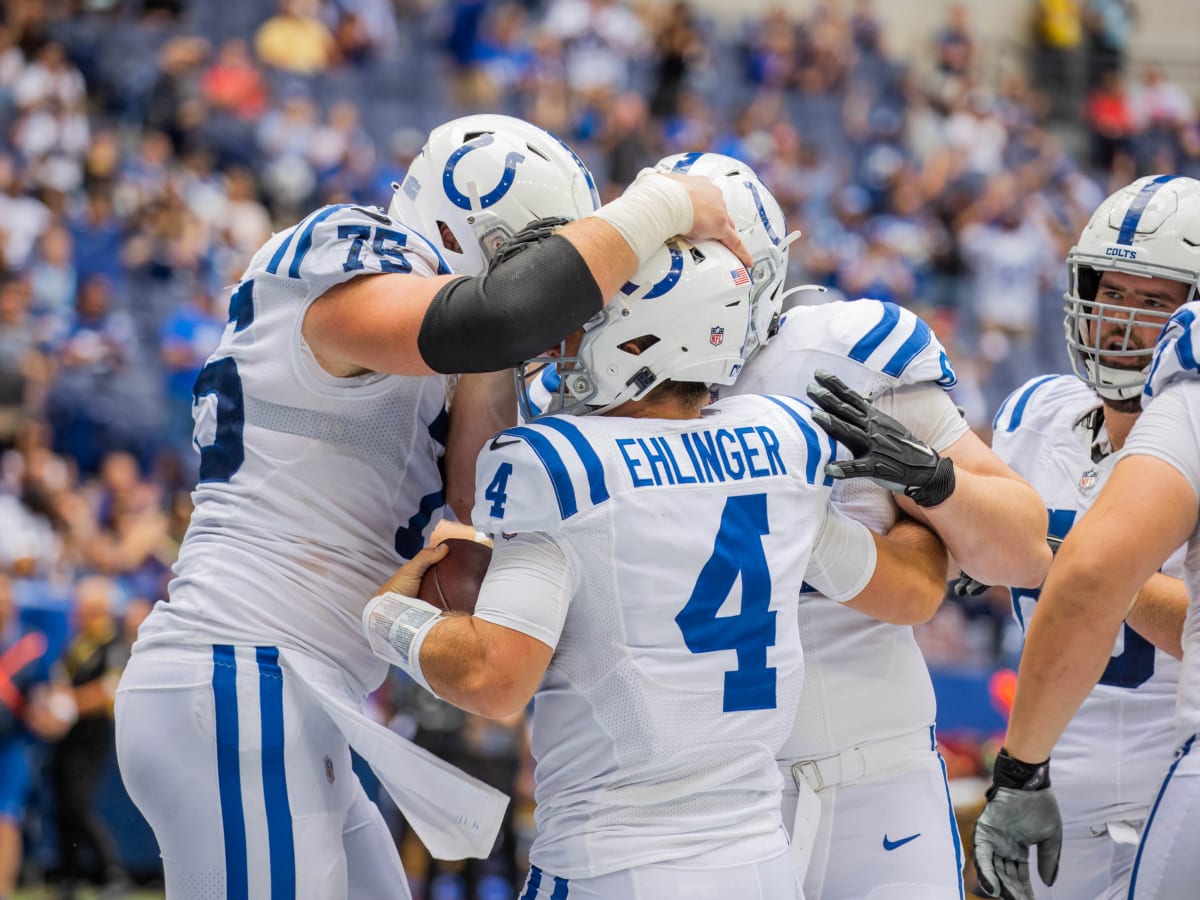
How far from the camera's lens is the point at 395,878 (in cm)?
340

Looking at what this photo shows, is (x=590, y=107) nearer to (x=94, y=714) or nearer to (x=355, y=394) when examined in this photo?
(x=94, y=714)

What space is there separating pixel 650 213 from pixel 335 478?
0.88 m

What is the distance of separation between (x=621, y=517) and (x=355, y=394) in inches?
28.1

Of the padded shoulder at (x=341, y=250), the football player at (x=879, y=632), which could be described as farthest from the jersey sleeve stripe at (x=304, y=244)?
the football player at (x=879, y=632)

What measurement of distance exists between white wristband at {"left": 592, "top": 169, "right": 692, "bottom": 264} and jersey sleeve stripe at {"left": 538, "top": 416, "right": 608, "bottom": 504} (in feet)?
1.32

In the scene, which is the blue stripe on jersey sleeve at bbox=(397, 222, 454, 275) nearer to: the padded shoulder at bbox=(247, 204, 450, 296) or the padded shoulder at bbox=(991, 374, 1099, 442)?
the padded shoulder at bbox=(247, 204, 450, 296)

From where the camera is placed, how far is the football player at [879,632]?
328cm

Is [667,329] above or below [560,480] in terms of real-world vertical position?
above

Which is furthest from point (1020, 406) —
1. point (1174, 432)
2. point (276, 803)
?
point (276, 803)

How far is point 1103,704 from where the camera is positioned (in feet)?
12.5

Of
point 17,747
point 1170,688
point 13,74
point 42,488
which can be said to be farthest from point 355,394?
point 13,74

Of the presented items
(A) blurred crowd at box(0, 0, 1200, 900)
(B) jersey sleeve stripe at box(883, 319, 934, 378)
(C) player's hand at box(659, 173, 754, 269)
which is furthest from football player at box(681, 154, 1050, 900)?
(A) blurred crowd at box(0, 0, 1200, 900)

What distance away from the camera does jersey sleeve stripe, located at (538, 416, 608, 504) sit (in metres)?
2.78

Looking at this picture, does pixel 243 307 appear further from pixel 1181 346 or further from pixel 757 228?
pixel 1181 346
